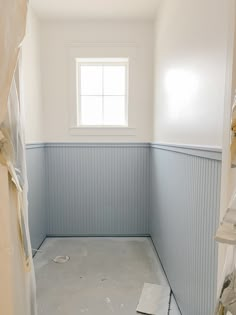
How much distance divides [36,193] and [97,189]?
705 millimetres

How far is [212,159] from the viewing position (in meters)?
1.12

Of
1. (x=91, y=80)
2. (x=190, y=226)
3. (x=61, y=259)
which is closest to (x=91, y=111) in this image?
(x=91, y=80)

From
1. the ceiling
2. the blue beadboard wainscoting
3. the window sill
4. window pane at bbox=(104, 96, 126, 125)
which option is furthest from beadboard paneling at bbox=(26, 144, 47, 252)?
the ceiling

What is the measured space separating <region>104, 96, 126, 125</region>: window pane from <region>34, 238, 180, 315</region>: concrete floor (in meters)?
1.42

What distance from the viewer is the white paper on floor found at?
5.51 ft

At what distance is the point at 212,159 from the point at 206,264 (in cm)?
52

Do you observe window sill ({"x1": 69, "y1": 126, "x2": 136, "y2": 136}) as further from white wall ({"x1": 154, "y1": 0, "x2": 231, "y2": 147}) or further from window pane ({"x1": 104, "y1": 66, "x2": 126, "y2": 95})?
white wall ({"x1": 154, "y1": 0, "x2": 231, "y2": 147})

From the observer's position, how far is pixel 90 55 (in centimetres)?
274

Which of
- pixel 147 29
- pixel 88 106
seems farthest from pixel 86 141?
pixel 147 29

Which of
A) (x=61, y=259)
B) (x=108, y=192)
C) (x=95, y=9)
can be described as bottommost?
(x=61, y=259)

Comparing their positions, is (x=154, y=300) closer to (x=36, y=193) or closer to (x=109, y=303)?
(x=109, y=303)

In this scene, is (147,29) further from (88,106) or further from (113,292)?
(113,292)

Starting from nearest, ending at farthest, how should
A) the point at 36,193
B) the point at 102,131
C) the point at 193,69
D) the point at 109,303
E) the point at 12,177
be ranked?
the point at 12,177
the point at 193,69
the point at 109,303
the point at 36,193
the point at 102,131

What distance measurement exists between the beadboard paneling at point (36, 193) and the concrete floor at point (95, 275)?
183 millimetres
